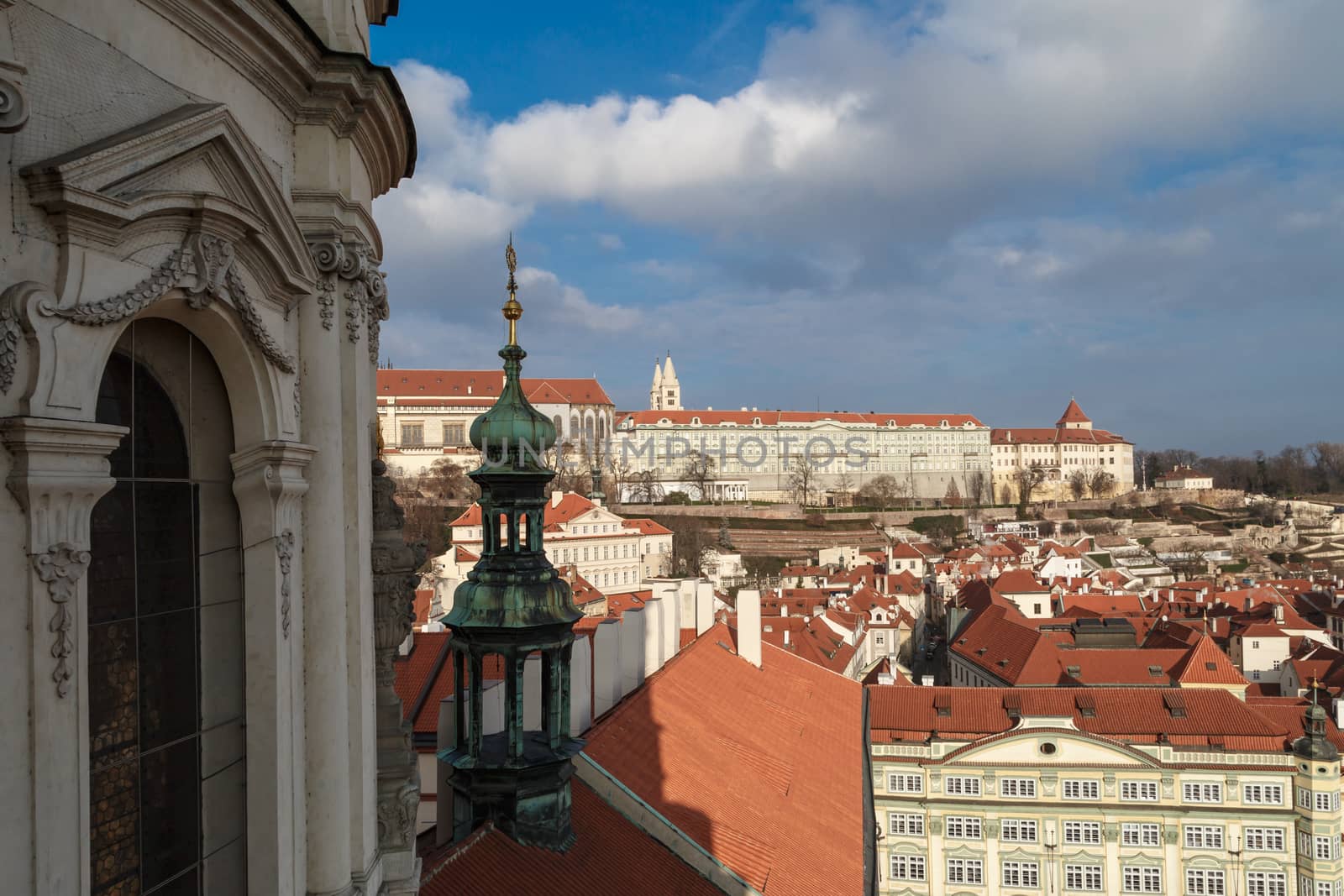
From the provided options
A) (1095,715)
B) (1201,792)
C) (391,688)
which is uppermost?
(391,688)

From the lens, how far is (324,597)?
179 inches

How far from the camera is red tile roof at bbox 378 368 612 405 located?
394ft

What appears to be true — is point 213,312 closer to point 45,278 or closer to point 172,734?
point 45,278

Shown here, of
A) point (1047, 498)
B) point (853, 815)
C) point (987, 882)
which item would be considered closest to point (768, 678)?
point (853, 815)

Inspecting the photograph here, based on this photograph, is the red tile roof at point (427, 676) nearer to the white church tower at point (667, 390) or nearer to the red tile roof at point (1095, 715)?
the red tile roof at point (1095, 715)

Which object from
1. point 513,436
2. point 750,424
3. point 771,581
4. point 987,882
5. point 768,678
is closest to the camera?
point 513,436

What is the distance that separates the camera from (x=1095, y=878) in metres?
27.9

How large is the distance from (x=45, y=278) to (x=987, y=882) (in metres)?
30.7

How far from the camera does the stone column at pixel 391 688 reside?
17.1ft

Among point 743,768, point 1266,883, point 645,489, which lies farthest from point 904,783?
point 645,489

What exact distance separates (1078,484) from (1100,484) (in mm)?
3353

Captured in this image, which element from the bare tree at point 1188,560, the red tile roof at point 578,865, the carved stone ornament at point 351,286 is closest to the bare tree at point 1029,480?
the bare tree at point 1188,560

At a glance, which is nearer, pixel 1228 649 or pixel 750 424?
pixel 1228 649

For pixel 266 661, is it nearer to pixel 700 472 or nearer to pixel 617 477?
pixel 617 477
